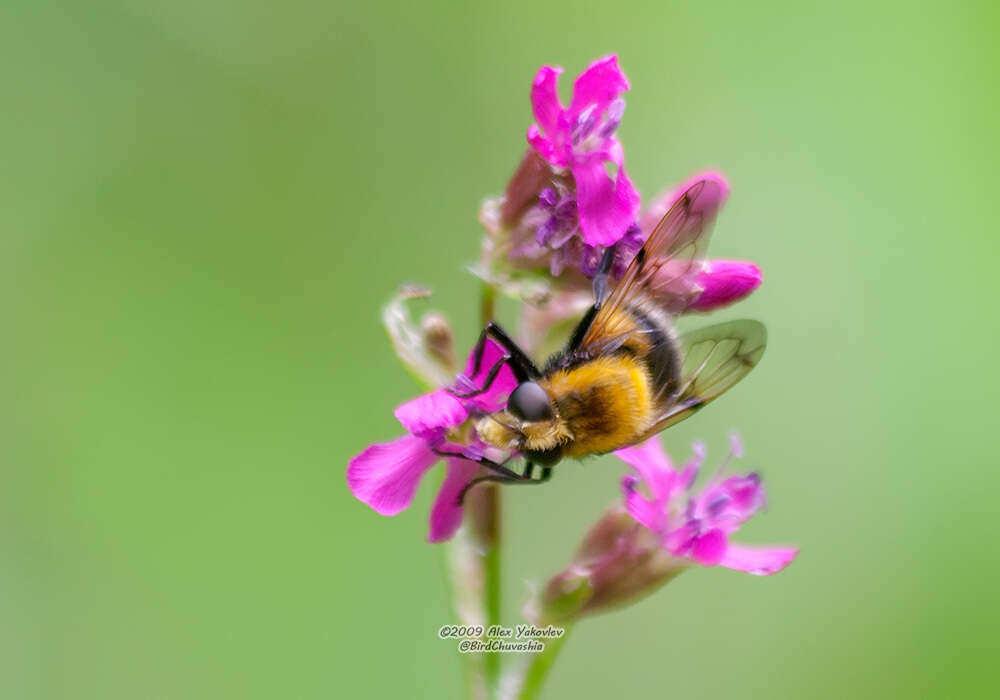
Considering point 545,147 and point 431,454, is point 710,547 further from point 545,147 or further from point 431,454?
point 545,147

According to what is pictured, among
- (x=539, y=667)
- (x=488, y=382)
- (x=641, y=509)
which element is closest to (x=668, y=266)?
(x=488, y=382)

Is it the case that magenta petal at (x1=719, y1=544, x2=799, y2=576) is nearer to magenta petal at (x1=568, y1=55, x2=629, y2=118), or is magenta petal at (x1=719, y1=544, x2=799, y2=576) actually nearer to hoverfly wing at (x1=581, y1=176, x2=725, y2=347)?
hoverfly wing at (x1=581, y1=176, x2=725, y2=347)

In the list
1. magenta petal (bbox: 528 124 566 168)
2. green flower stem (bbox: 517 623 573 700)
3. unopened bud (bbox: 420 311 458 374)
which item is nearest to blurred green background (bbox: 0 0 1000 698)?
green flower stem (bbox: 517 623 573 700)

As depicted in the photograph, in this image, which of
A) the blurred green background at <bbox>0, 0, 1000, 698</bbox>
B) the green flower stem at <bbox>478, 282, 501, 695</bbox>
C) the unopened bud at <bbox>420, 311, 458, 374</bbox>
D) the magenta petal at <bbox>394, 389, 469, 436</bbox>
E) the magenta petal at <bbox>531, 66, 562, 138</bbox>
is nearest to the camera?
the magenta petal at <bbox>394, 389, 469, 436</bbox>

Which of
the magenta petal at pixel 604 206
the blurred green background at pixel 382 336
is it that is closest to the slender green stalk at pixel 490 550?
the magenta petal at pixel 604 206

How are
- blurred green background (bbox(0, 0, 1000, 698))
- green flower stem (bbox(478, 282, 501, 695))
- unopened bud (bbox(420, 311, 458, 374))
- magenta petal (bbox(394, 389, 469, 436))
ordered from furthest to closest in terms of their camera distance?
blurred green background (bbox(0, 0, 1000, 698))
unopened bud (bbox(420, 311, 458, 374))
green flower stem (bbox(478, 282, 501, 695))
magenta petal (bbox(394, 389, 469, 436))

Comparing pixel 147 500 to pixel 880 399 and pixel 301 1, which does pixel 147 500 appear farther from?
pixel 880 399
